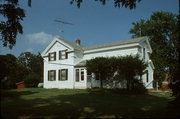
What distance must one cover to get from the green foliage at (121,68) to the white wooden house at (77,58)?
2431 mm

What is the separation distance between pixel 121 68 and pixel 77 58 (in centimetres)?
889

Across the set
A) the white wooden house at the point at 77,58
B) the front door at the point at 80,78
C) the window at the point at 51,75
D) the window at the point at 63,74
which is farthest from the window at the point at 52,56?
the front door at the point at 80,78

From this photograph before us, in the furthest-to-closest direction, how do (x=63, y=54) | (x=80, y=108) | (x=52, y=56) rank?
(x=52, y=56) → (x=63, y=54) → (x=80, y=108)

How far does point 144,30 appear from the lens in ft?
131

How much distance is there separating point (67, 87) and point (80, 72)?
3220mm

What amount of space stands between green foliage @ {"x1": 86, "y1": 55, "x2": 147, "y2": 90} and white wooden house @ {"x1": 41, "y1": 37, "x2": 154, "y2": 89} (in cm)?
243

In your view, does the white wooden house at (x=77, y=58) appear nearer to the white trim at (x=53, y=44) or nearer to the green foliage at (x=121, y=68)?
the white trim at (x=53, y=44)

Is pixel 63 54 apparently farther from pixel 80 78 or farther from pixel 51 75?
pixel 80 78

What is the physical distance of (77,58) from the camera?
26906 millimetres

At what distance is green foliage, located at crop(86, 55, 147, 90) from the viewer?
751 inches

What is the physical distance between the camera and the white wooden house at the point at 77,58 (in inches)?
930

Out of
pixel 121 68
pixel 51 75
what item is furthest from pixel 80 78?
pixel 121 68

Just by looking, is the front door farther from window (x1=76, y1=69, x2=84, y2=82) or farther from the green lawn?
the green lawn

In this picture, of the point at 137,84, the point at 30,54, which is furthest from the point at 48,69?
the point at 30,54
